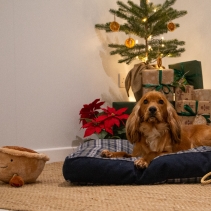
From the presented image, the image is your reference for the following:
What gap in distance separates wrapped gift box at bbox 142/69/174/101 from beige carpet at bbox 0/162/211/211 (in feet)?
3.86

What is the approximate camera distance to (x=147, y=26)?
321cm

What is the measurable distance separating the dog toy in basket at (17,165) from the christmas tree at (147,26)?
1.61m

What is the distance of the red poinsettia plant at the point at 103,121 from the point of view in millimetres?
2811

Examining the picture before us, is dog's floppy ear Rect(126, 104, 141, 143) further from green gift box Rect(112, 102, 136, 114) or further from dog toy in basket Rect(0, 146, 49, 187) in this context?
green gift box Rect(112, 102, 136, 114)

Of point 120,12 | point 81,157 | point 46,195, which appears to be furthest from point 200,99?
point 46,195

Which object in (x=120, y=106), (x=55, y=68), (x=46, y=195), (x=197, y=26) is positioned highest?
A: (x=197, y=26)

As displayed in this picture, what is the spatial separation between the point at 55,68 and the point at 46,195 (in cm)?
162

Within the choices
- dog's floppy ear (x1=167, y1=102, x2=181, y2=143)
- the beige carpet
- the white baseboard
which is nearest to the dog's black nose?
dog's floppy ear (x1=167, y1=102, x2=181, y2=143)

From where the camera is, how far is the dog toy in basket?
6.12ft

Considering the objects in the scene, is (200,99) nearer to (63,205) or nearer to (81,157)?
(81,157)

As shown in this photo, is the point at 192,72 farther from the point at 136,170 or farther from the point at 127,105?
the point at 136,170

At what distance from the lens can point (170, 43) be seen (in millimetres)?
3215

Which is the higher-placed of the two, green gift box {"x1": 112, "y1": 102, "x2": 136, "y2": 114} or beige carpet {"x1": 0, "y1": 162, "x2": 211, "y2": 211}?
green gift box {"x1": 112, "y1": 102, "x2": 136, "y2": 114}

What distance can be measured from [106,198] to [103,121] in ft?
4.57
